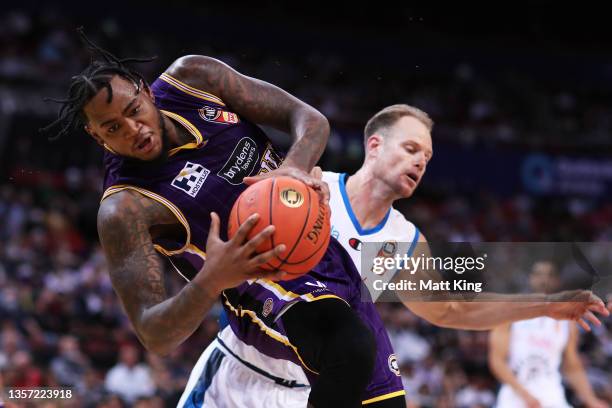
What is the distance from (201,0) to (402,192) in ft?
42.2

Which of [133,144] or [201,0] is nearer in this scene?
[133,144]

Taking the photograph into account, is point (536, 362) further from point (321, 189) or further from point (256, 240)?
point (256, 240)

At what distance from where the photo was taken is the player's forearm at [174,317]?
9.15 ft

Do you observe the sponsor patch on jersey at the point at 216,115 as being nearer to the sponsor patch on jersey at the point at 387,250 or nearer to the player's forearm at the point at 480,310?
the sponsor patch on jersey at the point at 387,250

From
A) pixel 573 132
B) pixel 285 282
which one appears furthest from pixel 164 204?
pixel 573 132

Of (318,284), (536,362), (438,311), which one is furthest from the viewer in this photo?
(536,362)

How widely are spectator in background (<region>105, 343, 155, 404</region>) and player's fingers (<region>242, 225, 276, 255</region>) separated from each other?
5799mm

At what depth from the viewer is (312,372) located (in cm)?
379

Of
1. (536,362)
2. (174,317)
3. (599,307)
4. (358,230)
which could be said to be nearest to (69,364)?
(536,362)

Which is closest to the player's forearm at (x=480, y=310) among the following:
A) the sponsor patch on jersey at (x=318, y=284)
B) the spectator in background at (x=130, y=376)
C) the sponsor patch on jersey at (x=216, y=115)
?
the sponsor patch on jersey at (x=318, y=284)

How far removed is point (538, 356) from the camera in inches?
275

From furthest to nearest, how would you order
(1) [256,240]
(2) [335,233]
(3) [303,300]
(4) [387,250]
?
(4) [387,250] < (2) [335,233] < (3) [303,300] < (1) [256,240]

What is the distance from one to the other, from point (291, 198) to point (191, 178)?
0.73 metres

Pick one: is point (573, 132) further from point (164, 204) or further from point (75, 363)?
point (164, 204)
